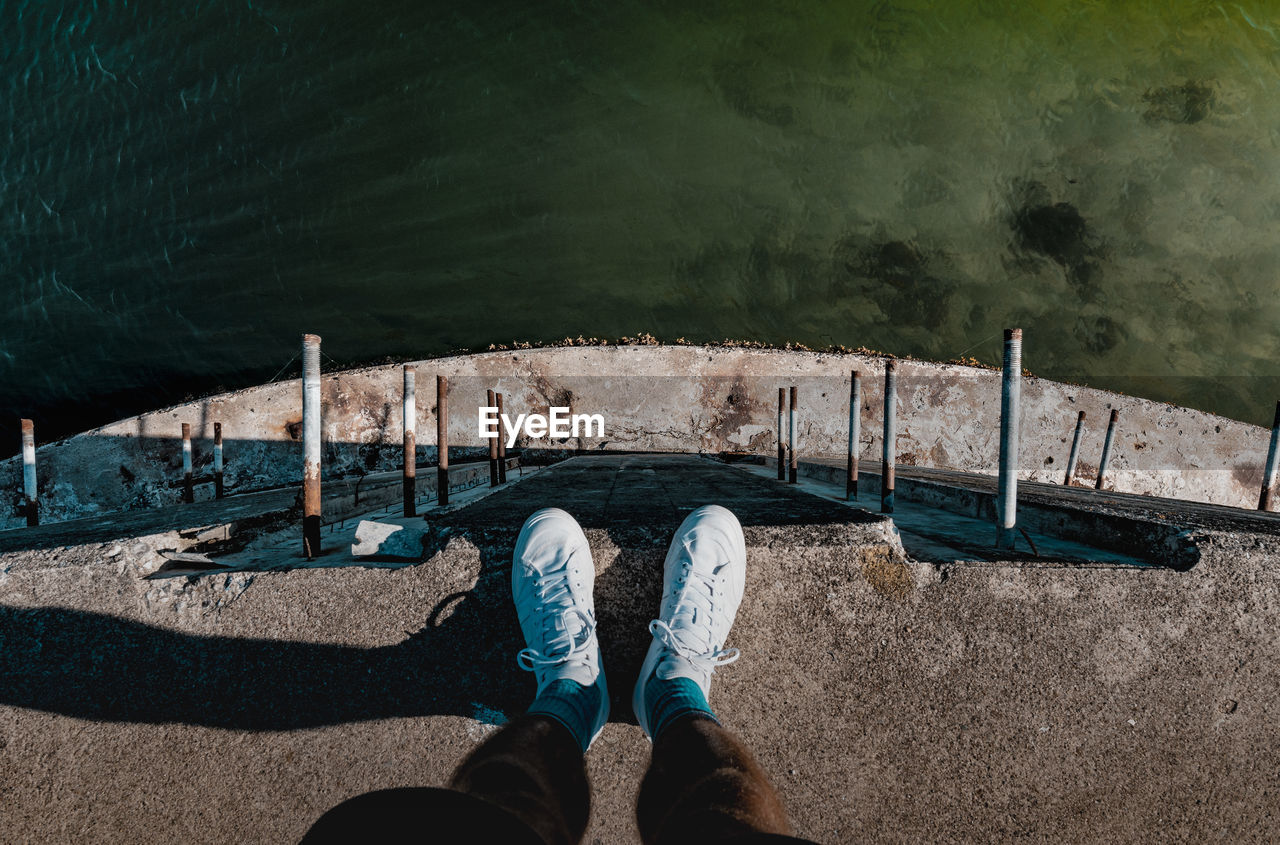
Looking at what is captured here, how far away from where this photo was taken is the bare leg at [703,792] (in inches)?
35.7

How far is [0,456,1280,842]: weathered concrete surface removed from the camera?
1.49 metres

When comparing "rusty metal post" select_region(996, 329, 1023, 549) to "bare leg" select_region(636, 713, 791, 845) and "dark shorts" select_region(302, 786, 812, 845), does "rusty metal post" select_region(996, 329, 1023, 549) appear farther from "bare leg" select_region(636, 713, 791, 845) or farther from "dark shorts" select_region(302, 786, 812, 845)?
"dark shorts" select_region(302, 786, 812, 845)

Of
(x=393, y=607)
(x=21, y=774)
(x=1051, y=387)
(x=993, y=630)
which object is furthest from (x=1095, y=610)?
(x=1051, y=387)

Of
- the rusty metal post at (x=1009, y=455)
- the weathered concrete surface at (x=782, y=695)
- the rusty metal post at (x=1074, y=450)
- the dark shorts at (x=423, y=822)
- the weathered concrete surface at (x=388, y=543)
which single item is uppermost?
the rusty metal post at (x=1009, y=455)

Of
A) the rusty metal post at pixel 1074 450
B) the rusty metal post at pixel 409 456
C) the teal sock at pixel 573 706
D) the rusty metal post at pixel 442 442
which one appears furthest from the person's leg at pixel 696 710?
the rusty metal post at pixel 1074 450

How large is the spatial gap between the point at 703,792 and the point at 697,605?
1.69 feet

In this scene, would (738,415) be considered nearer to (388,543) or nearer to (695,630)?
(388,543)

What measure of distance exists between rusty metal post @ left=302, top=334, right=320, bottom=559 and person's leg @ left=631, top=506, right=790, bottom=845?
4.74 feet

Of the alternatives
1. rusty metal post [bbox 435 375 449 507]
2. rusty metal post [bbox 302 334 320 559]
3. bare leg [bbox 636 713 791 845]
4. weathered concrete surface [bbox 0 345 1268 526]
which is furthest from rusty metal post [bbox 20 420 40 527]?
bare leg [bbox 636 713 791 845]

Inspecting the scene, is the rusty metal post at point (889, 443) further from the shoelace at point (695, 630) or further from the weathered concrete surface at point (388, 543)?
the weathered concrete surface at point (388, 543)

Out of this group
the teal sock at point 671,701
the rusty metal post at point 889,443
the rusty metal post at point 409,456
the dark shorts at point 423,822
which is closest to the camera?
the dark shorts at point 423,822

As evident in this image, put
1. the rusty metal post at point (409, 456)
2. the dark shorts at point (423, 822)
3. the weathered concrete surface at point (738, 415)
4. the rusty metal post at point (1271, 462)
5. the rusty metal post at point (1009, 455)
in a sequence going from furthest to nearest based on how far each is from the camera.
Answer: the weathered concrete surface at point (738, 415) < the rusty metal post at point (1271, 462) < the rusty metal post at point (409, 456) < the rusty metal post at point (1009, 455) < the dark shorts at point (423, 822)

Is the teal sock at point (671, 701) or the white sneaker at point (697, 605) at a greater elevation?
the white sneaker at point (697, 605)

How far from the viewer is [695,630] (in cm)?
144
